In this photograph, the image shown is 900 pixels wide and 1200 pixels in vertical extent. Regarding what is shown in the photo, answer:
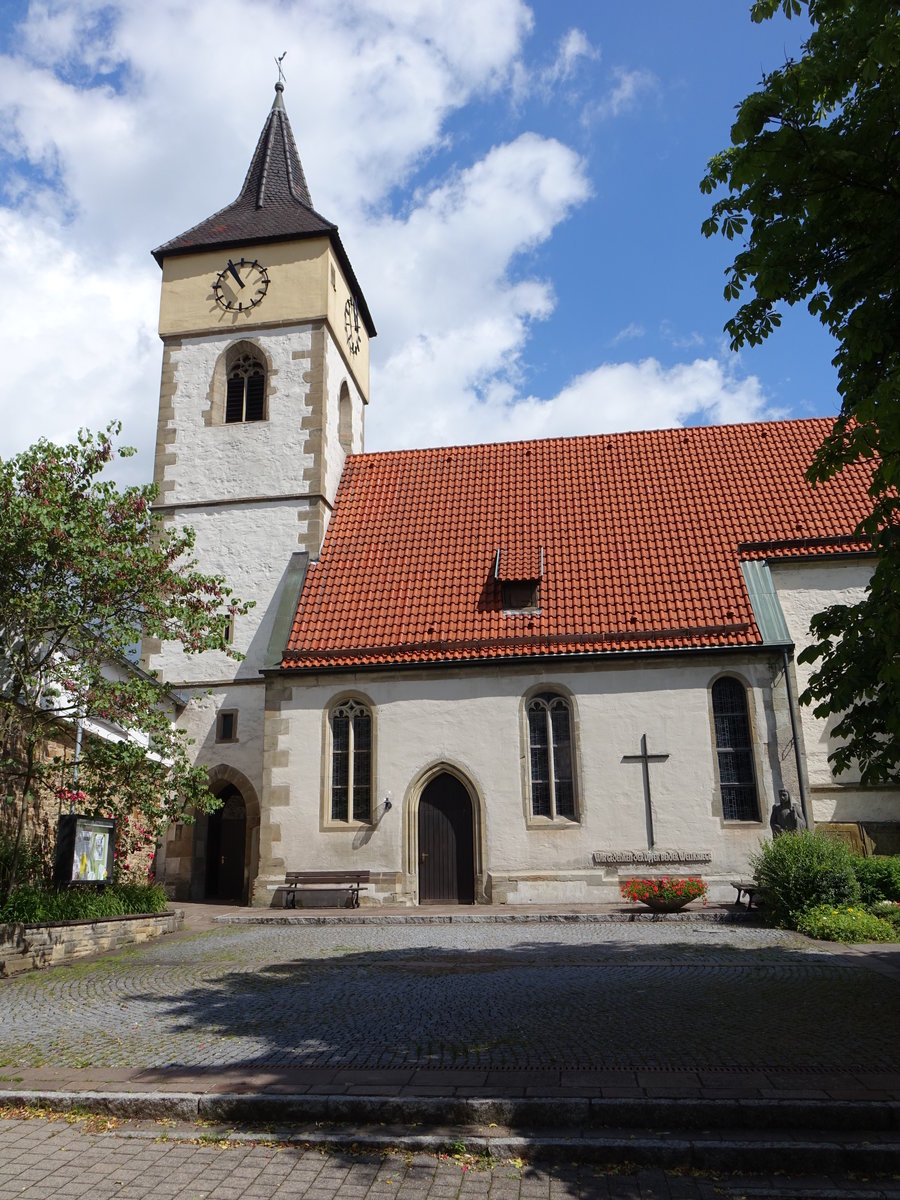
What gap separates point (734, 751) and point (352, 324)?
1566cm

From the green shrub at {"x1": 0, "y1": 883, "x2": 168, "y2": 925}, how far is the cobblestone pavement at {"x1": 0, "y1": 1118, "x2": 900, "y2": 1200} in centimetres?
718

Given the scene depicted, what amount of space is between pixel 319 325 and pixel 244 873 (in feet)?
42.9

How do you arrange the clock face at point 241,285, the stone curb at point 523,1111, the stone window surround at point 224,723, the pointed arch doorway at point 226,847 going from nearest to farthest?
the stone curb at point 523,1111, the stone window surround at point 224,723, the pointed arch doorway at point 226,847, the clock face at point 241,285

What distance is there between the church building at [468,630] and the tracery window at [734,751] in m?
0.05

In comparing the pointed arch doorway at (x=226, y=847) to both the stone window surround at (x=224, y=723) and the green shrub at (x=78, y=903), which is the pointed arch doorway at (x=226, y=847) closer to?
the stone window surround at (x=224, y=723)

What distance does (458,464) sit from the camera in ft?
79.3

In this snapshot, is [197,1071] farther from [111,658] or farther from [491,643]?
[491,643]

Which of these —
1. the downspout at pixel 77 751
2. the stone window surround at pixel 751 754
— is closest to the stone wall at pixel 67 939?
the downspout at pixel 77 751

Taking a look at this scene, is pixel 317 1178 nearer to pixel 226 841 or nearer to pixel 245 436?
pixel 226 841

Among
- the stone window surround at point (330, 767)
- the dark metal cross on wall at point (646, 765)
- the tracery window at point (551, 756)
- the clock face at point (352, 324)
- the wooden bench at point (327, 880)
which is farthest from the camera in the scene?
the clock face at point (352, 324)

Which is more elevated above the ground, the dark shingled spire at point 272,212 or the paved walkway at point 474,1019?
the dark shingled spire at point 272,212

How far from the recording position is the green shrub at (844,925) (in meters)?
12.0

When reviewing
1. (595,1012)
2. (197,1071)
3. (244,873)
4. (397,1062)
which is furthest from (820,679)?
(244,873)

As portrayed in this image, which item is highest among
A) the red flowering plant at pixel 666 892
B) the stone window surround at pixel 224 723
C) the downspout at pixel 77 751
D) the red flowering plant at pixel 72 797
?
the stone window surround at pixel 224 723
